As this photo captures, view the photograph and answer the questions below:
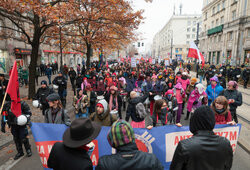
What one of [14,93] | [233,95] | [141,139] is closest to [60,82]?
[14,93]

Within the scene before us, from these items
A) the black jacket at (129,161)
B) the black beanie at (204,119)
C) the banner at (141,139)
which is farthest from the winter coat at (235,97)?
the black jacket at (129,161)

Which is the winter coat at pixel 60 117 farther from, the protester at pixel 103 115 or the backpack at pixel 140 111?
the backpack at pixel 140 111

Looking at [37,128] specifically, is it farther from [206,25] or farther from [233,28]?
[206,25]

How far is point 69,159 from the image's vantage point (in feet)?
5.80

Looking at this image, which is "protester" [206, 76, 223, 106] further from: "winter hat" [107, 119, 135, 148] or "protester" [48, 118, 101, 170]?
"protester" [48, 118, 101, 170]

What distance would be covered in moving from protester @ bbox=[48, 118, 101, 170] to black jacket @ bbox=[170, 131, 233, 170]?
1.00m

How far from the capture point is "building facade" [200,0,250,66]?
27.1 metres

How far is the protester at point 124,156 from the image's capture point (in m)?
1.52

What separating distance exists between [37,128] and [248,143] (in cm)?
561

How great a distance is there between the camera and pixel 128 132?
164 centimetres

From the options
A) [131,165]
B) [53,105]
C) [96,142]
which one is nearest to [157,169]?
Result: [131,165]

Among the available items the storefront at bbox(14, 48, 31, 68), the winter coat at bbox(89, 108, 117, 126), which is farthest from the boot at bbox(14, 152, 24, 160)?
the storefront at bbox(14, 48, 31, 68)

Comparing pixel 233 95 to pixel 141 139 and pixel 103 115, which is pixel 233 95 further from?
pixel 103 115

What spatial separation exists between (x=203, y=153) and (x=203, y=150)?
0.03 metres
